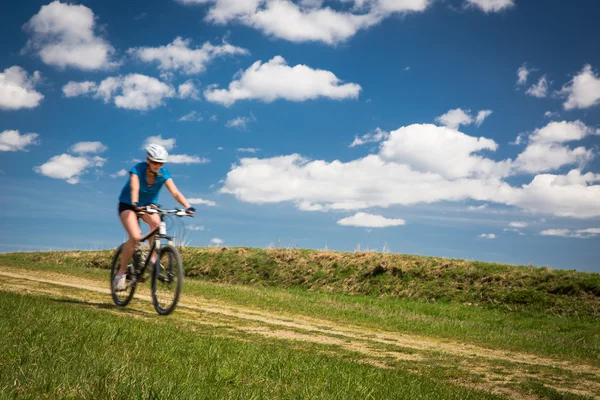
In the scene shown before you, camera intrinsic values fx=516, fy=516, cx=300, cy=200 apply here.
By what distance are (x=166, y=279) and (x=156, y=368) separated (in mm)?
5516

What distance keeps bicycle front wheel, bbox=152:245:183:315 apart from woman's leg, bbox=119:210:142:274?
24.5 inches

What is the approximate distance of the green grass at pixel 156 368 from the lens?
13.3 ft

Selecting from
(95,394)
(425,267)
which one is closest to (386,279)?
(425,267)

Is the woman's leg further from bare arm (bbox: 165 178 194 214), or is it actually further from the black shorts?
bare arm (bbox: 165 178 194 214)

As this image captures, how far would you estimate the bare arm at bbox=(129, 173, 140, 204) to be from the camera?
33.0 ft

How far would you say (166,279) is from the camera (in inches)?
415

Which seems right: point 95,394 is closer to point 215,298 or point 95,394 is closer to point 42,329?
point 42,329

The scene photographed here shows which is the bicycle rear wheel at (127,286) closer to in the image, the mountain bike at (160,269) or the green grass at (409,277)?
the mountain bike at (160,269)

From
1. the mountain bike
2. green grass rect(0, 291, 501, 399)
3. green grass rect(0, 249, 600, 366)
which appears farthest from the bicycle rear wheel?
green grass rect(0, 249, 600, 366)

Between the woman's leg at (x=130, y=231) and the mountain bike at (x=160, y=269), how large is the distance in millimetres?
127

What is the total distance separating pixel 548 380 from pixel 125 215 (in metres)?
8.31

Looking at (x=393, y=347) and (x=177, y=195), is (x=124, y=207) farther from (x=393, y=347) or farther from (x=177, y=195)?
(x=393, y=347)

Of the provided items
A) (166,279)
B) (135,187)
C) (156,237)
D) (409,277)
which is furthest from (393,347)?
(409,277)

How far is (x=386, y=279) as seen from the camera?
27062 millimetres
